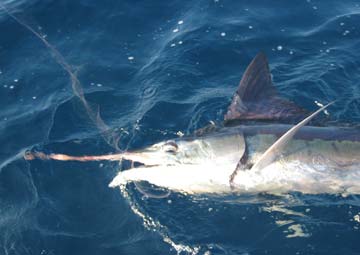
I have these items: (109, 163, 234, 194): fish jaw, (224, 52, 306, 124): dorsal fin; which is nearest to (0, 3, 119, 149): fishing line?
(109, 163, 234, 194): fish jaw

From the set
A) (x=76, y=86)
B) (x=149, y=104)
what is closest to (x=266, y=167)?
(x=149, y=104)

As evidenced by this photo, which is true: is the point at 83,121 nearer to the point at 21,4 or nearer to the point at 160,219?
the point at 160,219

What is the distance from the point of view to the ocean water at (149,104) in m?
4.73

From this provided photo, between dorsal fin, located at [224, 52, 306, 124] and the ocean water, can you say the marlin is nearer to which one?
dorsal fin, located at [224, 52, 306, 124]

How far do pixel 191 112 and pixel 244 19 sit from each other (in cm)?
286

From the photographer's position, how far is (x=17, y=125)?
6.39 meters

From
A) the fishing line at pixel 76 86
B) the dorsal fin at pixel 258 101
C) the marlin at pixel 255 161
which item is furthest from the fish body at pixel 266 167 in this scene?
the fishing line at pixel 76 86

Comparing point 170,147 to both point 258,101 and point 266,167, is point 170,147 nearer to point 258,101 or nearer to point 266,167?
point 266,167

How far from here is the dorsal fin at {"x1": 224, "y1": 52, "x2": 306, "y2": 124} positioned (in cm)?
473

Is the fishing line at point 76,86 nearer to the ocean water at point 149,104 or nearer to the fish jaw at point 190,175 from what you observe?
the ocean water at point 149,104

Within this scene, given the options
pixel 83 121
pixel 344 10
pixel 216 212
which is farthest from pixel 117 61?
pixel 344 10

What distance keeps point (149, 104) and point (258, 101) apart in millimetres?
1964

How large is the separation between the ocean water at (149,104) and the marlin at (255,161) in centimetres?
36

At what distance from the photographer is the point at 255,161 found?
4301mm
